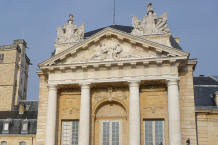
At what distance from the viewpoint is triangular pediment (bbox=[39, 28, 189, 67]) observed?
22.3m

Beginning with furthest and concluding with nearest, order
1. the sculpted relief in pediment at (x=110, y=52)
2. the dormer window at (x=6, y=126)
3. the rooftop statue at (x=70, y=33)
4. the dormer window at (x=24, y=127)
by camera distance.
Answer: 1. the dormer window at (x=6, y=126)
2. the dormer window at (x=24, y=127)
3. the rooftop statue at (x=70, y=33)
4. the sculpted relief in pediment at (x=110, y=52)

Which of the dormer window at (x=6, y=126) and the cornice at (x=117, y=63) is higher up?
the cornice at (x=117, y=63)

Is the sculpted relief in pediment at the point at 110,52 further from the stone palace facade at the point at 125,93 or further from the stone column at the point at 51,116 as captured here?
the stone column at the point at 51,116

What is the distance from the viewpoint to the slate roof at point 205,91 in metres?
24.4

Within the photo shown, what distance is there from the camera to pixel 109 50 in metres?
23.1

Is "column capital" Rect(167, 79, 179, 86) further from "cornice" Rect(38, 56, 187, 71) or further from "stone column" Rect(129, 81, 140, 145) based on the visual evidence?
"stone column" Rect(129, 81, 140, 145)

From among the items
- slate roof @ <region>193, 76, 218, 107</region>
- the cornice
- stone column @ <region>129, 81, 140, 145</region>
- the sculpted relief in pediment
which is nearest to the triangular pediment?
the sculpted relief in pediment

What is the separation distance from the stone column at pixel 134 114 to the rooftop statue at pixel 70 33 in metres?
6.21

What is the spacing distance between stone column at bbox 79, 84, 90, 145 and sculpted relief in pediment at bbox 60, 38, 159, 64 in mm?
2235

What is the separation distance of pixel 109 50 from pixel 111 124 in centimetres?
556

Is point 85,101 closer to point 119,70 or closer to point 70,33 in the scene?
point 119,70

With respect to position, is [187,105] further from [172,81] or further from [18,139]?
[18,139]

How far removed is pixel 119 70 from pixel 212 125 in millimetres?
8008

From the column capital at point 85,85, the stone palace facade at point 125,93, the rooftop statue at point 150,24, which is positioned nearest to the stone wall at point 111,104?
the stone palace facade at point 125,93
